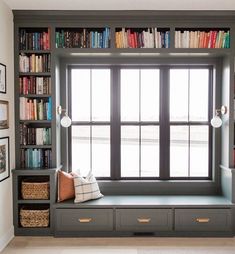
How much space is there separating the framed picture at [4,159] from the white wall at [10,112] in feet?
0.20

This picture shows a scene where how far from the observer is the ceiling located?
363 cm

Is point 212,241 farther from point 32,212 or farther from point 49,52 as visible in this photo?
point 49,52

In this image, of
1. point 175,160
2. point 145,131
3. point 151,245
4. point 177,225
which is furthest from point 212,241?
point 145,131

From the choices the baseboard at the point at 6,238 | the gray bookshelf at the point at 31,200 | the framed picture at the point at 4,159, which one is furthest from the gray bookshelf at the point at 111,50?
the framed picture at the point at 4,159

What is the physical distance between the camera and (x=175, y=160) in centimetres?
455

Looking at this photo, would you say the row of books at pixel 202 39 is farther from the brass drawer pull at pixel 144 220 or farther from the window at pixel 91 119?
the brass drawer pull at pixel 144 220

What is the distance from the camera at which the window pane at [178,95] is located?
14.8 ft

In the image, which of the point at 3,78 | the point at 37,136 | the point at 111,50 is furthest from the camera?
the point at 37,136

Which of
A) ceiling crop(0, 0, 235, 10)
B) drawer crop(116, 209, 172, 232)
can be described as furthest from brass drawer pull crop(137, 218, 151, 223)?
ceiling crop(0, 0, 235, 10)

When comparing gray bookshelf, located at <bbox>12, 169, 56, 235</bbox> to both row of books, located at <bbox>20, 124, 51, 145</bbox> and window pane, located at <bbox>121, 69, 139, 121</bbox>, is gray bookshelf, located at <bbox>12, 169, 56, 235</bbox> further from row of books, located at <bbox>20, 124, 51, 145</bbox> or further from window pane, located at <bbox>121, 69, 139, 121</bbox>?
window pane, located at <bbox>121, 69, 139, 121</bbox>

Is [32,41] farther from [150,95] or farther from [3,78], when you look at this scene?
[150,95]

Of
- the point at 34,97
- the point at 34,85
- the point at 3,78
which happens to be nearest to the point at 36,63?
the point at 34,85

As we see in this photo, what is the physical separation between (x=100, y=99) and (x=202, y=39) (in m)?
1.57

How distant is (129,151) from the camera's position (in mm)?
4555
